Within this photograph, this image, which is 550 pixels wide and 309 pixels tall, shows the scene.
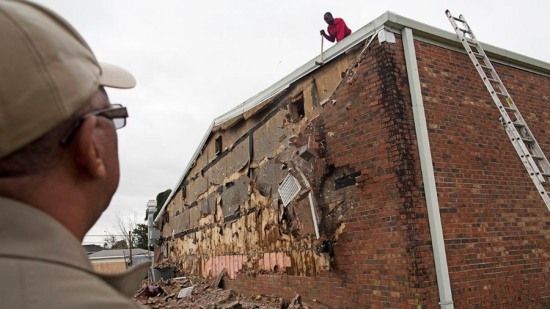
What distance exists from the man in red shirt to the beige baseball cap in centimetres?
684

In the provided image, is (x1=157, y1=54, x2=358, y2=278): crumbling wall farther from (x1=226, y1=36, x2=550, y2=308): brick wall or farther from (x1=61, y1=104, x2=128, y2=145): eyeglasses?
(x1=61, y1=104, x2=128, y2=145): eyeglasses

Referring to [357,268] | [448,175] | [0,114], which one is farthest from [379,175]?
[0,114]

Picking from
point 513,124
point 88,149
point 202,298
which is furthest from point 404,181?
point 202,298

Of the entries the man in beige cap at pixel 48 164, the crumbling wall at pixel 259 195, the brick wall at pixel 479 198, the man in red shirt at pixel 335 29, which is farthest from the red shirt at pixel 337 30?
the man in beige cap at pixel 48 164

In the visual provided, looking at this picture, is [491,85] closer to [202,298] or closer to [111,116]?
[111,116]

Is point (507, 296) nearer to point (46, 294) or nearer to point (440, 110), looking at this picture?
point (440, 110)

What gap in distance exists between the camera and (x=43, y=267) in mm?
823

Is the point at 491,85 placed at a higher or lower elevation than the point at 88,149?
higher

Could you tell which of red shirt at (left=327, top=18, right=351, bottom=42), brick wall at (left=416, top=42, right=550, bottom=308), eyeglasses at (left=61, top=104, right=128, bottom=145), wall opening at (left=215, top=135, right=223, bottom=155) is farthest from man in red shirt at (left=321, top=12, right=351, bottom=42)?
eyeglasses at (left=61, top=104, right=128, bottom=145)

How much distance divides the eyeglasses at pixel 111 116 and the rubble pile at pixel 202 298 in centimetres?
652

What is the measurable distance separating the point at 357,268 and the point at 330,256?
1.97 ft

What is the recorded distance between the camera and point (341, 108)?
6.67 m

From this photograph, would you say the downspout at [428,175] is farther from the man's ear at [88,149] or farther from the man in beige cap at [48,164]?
the man's ear at [88,149]

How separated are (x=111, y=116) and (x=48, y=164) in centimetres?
24
